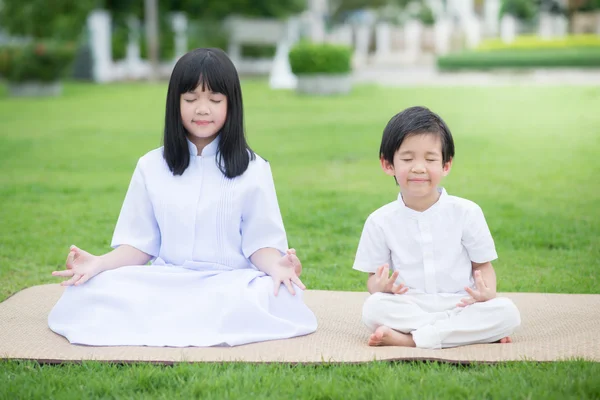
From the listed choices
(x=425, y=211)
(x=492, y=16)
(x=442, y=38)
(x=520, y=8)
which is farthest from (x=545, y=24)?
(x=425, y=211)

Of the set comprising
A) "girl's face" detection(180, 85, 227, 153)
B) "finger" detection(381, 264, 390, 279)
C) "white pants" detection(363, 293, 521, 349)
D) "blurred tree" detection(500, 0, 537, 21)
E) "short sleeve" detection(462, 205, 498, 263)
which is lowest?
"white pants" detection(363, 293, 521, 349)

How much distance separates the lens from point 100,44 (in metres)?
27.3

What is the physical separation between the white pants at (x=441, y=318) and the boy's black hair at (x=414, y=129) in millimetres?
556

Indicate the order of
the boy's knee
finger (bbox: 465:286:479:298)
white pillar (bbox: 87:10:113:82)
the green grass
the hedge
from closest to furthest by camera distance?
the green grass → finger (bbox: 465:286:479:298) → the boy's knee → the hedge → white pillar (bbox: 87:10:113:82)

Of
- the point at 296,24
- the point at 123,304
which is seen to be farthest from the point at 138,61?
the point at 123,304

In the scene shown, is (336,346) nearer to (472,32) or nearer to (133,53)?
(133,53)

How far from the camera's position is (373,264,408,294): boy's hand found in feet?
10.8

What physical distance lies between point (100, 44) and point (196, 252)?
24.9m

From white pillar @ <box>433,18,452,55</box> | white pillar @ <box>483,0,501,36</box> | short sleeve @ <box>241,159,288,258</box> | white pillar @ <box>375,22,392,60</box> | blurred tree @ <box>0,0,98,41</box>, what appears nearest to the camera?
short sleeve @ <box>241,159,288,258</box>

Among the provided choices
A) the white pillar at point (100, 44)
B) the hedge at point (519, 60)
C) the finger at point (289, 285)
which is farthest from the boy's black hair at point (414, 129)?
the white pillar at point (100, 44)

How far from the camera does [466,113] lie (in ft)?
45.6

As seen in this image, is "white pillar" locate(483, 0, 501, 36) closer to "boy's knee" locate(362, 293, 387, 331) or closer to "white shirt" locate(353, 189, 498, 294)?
"white shirt" locate(353, 189, 498, 294)

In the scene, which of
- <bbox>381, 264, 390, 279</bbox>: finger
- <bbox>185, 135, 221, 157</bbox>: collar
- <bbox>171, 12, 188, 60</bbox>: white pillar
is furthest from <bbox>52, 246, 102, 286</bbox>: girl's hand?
<bbox>171, 12, 188, 60</bbox>: white pillar

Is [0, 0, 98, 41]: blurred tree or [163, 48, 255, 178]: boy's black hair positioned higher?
[0, 0, 98, 41]: blurred tree
